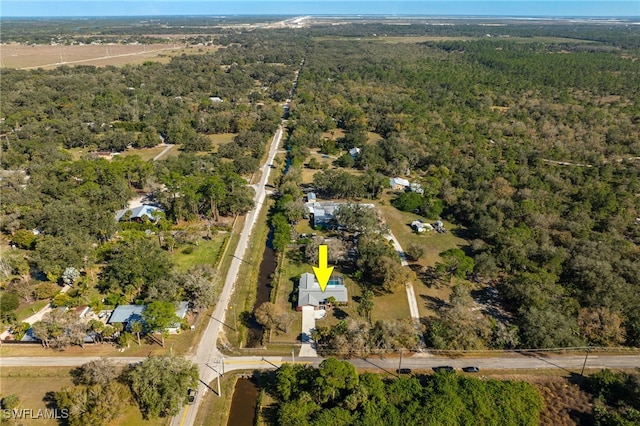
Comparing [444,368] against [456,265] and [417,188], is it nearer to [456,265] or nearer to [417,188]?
[456,265]

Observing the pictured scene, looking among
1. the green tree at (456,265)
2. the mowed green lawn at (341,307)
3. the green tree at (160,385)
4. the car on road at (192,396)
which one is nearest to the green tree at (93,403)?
the green tree at (160,385)

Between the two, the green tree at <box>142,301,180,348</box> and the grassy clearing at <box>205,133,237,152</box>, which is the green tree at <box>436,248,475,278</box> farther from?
the grassy clearing at <box>205,133,237,152</box>

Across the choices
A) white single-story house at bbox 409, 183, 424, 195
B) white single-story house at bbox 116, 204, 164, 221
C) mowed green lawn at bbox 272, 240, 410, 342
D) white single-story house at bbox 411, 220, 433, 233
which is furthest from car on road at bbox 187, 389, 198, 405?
white single-story house at bbox 409, 183, 424, 195

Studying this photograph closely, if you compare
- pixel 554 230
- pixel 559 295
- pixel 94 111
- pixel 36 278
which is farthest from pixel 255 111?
pixel 559 295

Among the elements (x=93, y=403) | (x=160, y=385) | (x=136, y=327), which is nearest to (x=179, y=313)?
(x=136, y=327)

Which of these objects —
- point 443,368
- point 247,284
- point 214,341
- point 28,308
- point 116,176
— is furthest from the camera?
point 116,176
